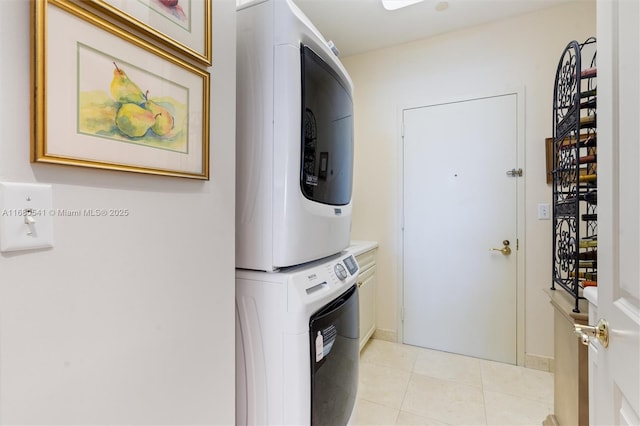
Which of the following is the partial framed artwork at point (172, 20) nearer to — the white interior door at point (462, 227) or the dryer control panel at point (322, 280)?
the dryer control panel at point (322, 280)

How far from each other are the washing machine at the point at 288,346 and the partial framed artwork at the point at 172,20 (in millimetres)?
708

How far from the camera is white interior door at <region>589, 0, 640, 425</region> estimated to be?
0.55 metres

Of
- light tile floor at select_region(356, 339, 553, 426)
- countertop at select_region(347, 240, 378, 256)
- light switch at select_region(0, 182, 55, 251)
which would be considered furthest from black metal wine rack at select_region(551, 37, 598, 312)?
light switch at select_region(0, 182, 55, 251)

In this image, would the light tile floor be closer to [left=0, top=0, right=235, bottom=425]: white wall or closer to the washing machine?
the washing machine

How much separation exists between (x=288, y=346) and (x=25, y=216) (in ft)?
2.47

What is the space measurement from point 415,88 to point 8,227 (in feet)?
9.11

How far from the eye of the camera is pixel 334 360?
1.19m

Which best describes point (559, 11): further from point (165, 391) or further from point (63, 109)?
point (165, 391)

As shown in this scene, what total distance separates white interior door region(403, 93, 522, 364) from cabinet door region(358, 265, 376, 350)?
286 mm

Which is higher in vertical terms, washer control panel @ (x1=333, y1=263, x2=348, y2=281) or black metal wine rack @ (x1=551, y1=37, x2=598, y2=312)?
black metal wine rack @ (x1=551, y1=37, x2=598, y2=312)

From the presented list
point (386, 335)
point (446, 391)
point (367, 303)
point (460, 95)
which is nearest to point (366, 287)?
point (367, 303)

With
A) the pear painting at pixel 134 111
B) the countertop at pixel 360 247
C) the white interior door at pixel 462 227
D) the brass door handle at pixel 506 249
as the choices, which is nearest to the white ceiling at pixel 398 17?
the white interior door at pixel 462 227

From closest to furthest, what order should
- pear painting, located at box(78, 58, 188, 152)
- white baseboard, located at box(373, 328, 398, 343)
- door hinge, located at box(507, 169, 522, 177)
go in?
pear painting, located at box(78, 58, 188, 152)
door hinge, located at box(507, 169, 522, 177)
white baseboard, located at box(373, 328, 398, 343)

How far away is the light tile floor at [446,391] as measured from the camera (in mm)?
Answer: 1764
